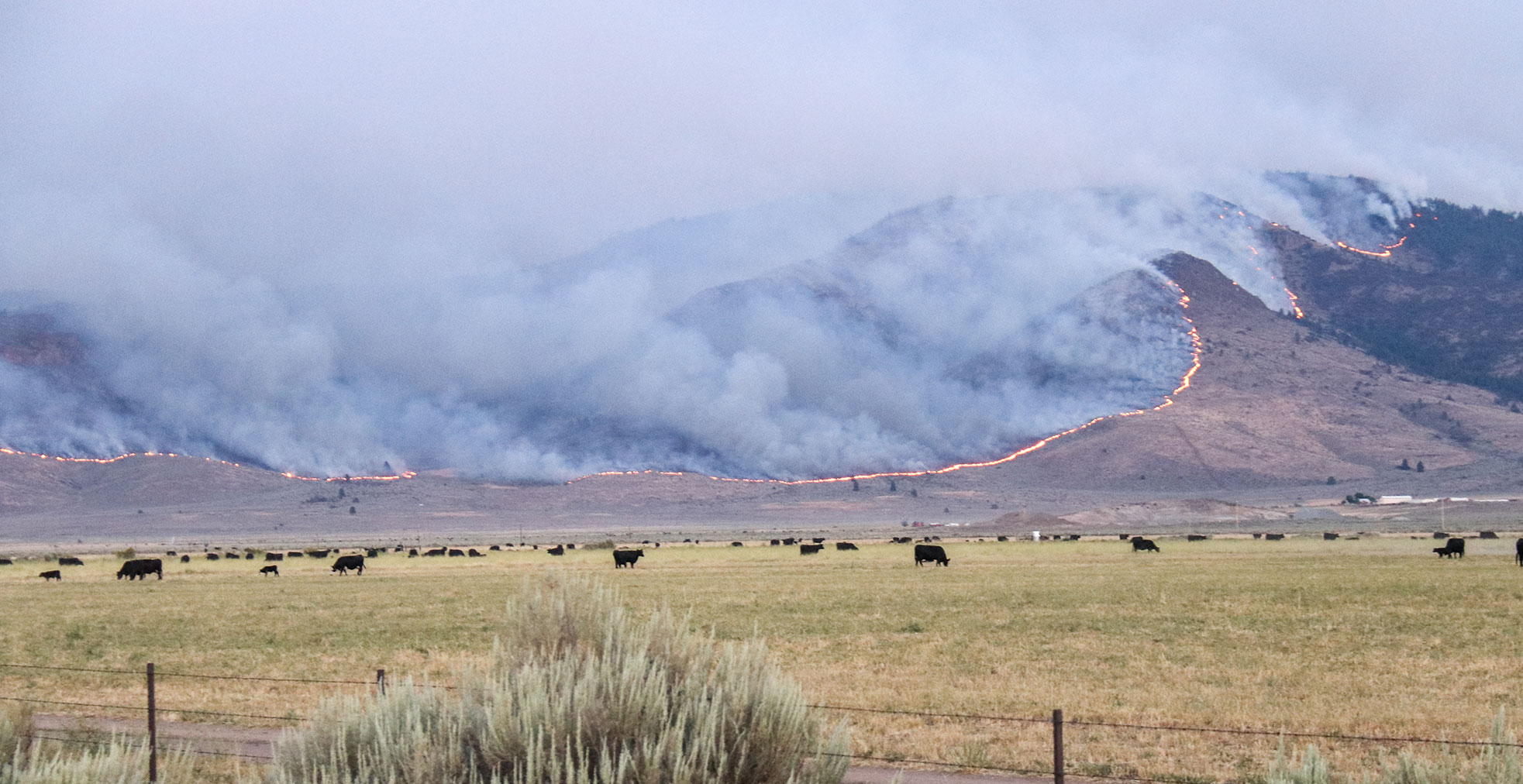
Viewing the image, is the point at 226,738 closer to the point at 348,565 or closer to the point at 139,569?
the point at 139,569

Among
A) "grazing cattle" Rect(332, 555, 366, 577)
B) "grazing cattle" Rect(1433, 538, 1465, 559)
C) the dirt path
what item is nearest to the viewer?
the dirt path

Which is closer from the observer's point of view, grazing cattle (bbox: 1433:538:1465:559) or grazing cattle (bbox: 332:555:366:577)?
grazing cattle (bbox: 1433:538:1465:559)

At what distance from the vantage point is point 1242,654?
28.3 metres

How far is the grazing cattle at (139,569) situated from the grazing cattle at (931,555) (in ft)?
127

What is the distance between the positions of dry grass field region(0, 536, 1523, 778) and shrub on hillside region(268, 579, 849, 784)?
953mm

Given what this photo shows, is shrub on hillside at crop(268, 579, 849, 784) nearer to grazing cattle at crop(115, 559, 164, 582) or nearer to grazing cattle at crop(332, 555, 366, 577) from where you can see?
grazing cattle at crop(115, 559, 164, 582)

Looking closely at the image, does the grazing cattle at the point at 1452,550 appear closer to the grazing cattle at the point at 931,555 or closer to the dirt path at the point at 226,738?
the grazing cattle at the point at 931,555

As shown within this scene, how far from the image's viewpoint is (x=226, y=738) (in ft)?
62.3

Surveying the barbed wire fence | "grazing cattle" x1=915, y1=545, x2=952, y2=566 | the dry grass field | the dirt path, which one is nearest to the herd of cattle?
"grazing cattle" x1=915, y1=545, x2=952, y2=566

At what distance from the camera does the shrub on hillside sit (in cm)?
894

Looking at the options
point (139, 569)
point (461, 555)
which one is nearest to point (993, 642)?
point (139, 569)

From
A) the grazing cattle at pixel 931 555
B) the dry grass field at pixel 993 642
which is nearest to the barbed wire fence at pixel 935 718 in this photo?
the dry grass field at pixel 993 642

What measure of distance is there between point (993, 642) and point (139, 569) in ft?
173

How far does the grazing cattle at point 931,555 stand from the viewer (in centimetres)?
7056
